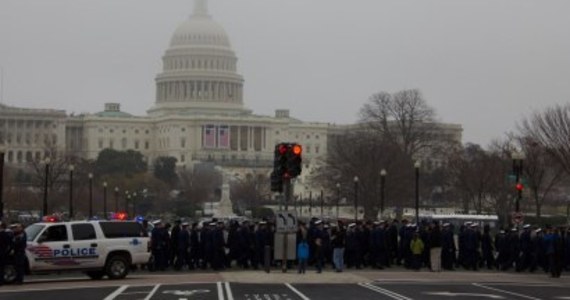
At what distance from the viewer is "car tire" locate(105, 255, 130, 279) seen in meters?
36.7

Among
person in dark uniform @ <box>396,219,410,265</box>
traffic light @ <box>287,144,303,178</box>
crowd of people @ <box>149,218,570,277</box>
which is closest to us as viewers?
traffic light @ <box>287,144,303,178</box>

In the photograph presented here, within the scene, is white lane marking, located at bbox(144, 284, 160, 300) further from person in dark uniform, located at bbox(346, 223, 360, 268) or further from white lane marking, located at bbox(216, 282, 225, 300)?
person in dark uniform, located at bbox(346, 223, 360, 268)

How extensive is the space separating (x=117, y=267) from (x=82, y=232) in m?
1.43

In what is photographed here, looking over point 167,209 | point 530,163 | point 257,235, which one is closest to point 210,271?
point 257,235

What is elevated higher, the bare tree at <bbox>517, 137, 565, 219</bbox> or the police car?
the bare tree at <bbox>517, 137, 565, 219</bbox>

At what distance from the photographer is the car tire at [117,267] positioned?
120ft

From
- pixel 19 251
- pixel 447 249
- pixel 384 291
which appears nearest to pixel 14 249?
pixel 19 251

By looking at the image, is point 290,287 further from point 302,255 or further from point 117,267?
point 117,267

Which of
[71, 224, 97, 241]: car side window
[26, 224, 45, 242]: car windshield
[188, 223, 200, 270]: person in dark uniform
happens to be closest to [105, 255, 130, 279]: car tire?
[71, 224, 97, 241]: car side window

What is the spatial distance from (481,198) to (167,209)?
44.3 metres

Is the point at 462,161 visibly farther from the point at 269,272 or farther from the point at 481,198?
the point at 269,272

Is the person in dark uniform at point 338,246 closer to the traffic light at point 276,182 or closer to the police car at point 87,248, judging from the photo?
the traffic light at point 276,182

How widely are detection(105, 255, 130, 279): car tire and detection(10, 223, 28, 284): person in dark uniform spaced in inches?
110

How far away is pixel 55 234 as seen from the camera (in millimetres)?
35906
